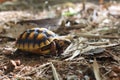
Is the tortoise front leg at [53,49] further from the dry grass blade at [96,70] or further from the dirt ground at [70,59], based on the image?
the dry grass blade at [96,70]

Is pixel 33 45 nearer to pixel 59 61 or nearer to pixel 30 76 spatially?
pixel 59 61

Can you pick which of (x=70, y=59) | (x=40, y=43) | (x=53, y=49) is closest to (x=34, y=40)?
(x=40, y=43)

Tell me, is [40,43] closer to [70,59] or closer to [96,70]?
[70,59]

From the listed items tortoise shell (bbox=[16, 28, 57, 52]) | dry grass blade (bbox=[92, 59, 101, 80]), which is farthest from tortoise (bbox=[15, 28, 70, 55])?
dry grass blade (bbox=[92, 59, 101, 80])

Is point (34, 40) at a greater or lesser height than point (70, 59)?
greater

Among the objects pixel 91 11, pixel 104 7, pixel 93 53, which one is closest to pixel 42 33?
pixel 93 53

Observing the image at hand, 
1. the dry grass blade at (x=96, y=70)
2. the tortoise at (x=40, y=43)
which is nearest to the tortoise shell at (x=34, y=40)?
the tortoise at (x=40, y=43)

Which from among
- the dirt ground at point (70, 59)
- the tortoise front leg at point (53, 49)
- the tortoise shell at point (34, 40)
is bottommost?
the dirt ground at point (70, 59)
